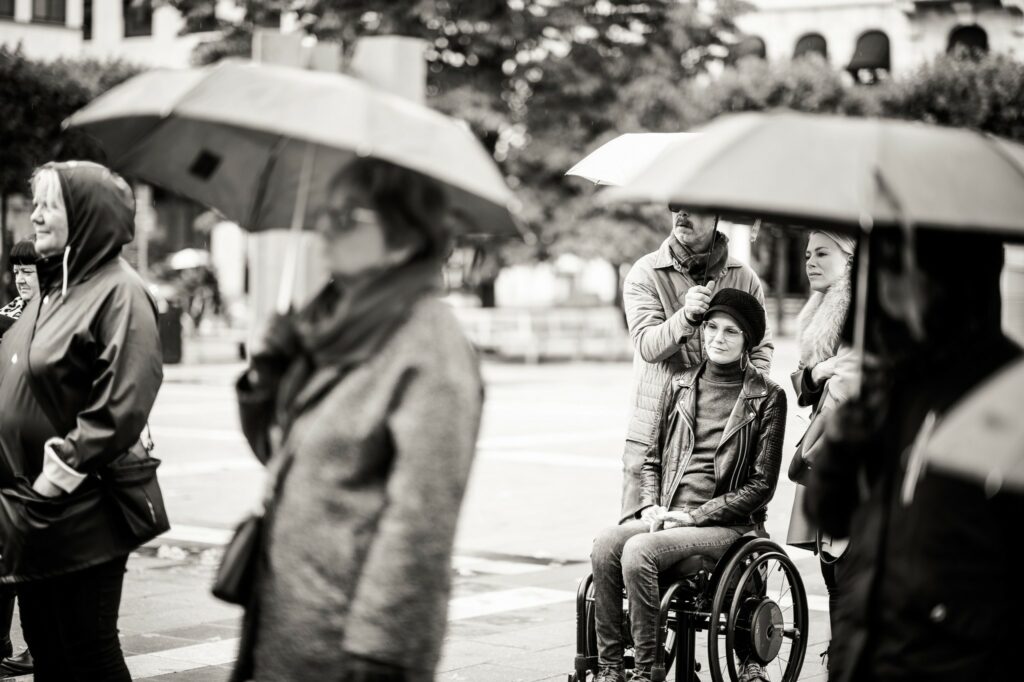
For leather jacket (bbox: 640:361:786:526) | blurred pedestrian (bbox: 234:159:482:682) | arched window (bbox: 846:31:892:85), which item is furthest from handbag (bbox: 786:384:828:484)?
arched window (bbox: 846:31:892:85)

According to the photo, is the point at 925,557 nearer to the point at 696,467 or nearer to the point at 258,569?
the point at 258,569

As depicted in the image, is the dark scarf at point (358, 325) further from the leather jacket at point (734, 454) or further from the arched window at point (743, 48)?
the arched window at point (743, 48)

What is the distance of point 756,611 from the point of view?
545cm

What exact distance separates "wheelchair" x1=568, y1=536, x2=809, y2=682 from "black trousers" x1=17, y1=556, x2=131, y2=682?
1.92 meters

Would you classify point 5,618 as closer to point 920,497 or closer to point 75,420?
point 75,420

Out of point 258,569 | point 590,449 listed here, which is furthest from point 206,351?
point 258,569

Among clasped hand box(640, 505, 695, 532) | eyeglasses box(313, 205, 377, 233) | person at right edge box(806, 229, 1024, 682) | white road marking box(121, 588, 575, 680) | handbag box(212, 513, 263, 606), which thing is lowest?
white road marking box(121, 588, 575, 680)

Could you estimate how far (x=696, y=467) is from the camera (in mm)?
5625

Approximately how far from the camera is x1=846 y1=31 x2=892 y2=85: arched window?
4534 centimetres

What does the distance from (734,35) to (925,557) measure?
32574mm

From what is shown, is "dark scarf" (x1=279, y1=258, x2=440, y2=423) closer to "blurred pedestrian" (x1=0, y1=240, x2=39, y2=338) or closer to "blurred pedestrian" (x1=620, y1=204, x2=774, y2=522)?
"blurred pedestrian" (x1=620, y1=204, x2=774, y2=522)

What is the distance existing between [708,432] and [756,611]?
0.71 m

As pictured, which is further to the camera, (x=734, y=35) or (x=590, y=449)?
(x=734, y=35)

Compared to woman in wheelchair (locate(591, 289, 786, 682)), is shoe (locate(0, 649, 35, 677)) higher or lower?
lower
